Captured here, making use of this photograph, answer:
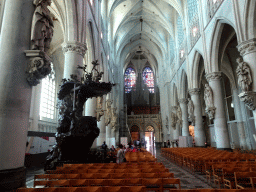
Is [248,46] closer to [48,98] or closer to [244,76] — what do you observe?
[244,76]

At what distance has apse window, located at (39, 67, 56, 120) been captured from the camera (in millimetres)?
17853

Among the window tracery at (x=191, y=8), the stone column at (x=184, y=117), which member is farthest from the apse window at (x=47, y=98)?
the window tracery at (x=191, y=8)

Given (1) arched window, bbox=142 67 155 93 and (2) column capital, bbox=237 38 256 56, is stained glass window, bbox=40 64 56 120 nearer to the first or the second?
(2) column capital, bbox=237 38 256 56

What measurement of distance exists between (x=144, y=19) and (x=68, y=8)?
21.3 metres

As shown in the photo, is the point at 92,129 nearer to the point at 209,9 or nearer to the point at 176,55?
the point at 209,9

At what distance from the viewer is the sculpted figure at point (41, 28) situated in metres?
4.29

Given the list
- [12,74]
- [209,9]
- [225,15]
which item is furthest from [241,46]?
[12,74]

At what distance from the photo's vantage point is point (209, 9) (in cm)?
1339

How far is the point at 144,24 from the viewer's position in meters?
29.9

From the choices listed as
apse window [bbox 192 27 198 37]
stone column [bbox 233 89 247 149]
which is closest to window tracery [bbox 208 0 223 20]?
apse window [bbox 192 27 198 37]

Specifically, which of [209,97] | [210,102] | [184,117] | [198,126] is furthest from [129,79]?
[210,102]

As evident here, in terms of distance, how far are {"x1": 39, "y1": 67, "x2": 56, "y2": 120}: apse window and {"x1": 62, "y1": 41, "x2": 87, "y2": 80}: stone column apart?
10.2 meters

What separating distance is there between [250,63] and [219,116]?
17.0 ft

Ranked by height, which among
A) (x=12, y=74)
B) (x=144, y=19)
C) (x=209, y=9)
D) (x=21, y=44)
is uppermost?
(x=144, y=19)
